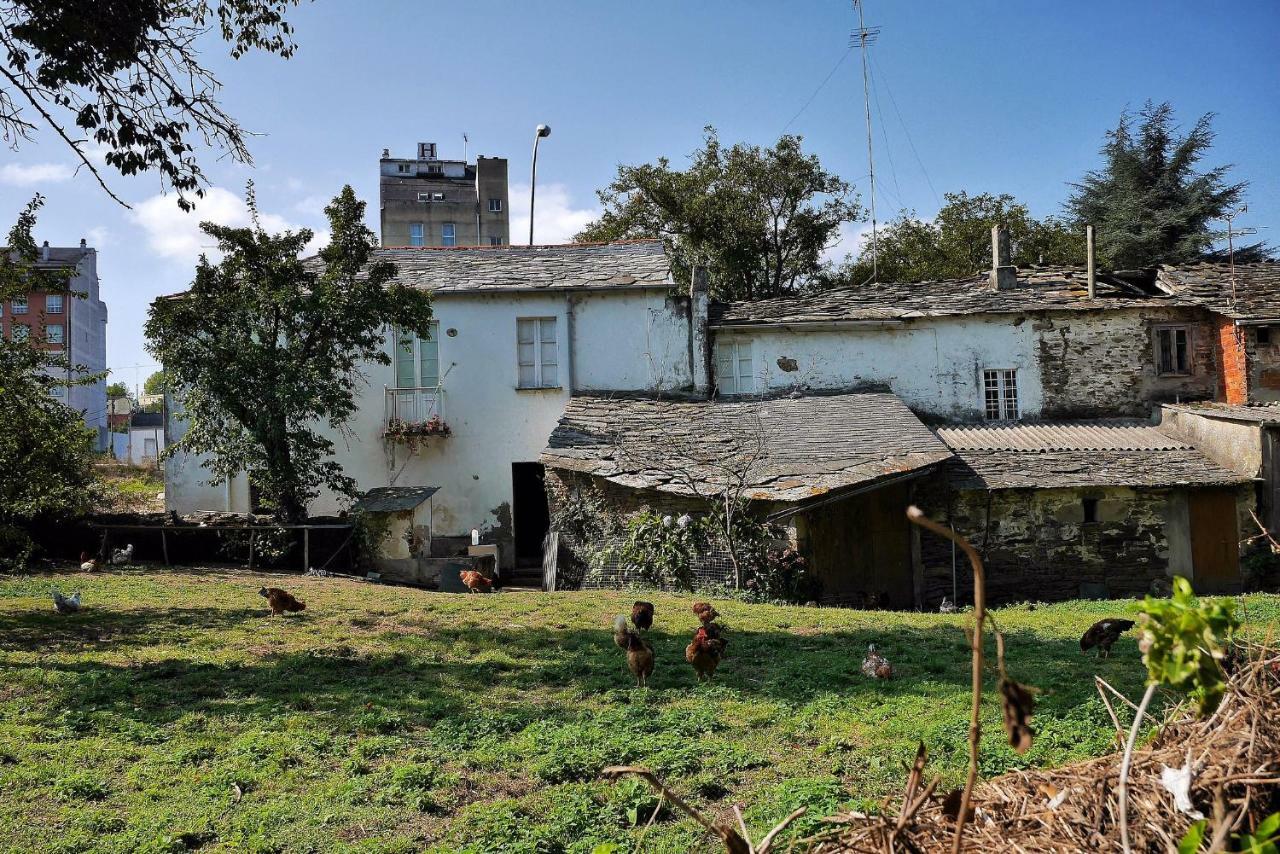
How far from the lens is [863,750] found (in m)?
6.81

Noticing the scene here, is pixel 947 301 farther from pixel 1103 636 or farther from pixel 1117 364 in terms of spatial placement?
pixel 1103 636

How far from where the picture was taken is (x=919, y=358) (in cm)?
2272

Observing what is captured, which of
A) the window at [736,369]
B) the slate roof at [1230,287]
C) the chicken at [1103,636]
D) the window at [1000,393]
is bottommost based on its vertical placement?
the chicken at [1103,636]

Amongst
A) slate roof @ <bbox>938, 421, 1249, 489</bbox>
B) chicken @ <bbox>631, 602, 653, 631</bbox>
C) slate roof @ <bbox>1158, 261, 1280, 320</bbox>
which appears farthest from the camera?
slate roof @ <bbox>1158, 261, 1280, 320</bbox>

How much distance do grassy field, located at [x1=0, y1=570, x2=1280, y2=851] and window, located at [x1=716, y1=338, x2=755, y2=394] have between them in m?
11.2

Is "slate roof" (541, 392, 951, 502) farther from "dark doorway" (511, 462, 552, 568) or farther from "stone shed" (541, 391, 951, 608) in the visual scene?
"dark doorway" (511, 462, 552, 568)

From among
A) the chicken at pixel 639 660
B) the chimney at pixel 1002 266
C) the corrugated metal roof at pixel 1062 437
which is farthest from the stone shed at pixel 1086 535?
the chicken at pixel 639 660

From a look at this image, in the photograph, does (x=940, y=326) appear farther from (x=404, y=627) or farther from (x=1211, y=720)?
(x=1211, y=720)

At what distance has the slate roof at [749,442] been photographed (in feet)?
54.7

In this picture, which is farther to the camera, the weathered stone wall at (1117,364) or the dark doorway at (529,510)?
the dark doorway at (529,510)

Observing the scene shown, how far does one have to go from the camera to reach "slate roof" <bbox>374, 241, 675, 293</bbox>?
22.8 m

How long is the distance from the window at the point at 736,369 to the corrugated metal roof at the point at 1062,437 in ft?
15.3

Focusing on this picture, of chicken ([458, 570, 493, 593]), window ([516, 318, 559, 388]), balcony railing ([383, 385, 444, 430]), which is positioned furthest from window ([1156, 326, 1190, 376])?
balcony railing ([383, 385, 444, 430])

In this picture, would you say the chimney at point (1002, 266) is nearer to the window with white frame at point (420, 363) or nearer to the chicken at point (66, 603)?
the window with white frame at point (420, 363)
